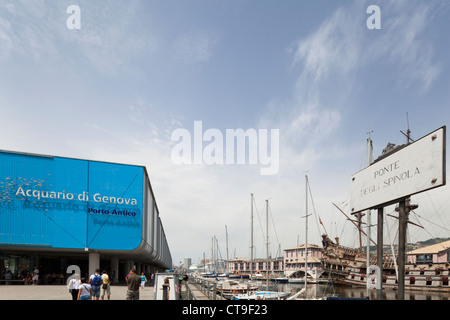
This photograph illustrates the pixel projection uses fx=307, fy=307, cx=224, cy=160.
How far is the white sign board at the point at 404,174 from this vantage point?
7.09 meters

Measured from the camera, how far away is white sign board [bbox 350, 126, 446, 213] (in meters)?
7.09

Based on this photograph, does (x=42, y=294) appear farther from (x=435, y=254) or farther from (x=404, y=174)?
(x=435, y=254)

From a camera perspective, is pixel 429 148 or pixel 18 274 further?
pixel 18 274

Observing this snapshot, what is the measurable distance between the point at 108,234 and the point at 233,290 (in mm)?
18187

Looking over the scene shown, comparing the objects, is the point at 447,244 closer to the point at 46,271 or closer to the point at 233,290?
the point at 233,290

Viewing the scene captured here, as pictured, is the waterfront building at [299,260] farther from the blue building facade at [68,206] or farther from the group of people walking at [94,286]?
the group of people walking at [94,286]

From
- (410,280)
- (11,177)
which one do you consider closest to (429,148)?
(11,177)

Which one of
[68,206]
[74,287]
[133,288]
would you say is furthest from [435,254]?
[74,287]

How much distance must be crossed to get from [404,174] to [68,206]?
107ft

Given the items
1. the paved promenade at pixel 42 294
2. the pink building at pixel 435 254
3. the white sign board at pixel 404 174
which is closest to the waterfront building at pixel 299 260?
the pink building at pixel 435 254

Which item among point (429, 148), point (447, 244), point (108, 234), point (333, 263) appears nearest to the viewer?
point (429, 148)

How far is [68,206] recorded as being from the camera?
3234 centimetres

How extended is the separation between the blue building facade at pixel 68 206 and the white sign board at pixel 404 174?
2970cm

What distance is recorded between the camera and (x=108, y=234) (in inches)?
1328
